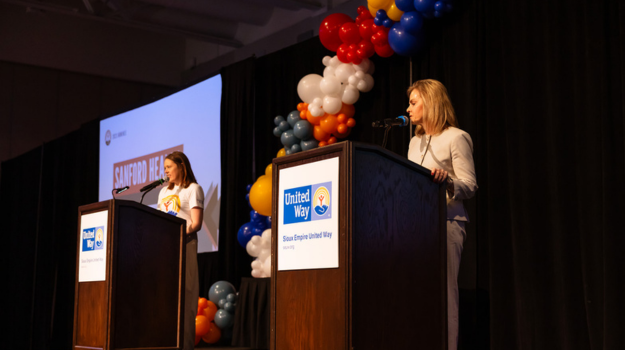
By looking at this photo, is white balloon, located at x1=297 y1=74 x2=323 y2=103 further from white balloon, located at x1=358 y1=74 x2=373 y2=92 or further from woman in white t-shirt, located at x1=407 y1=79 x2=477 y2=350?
woman in white t-shirt, located at x1=407 y1=79 x2=477 y2=350

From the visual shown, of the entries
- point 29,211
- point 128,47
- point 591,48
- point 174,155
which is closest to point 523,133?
point 591,48

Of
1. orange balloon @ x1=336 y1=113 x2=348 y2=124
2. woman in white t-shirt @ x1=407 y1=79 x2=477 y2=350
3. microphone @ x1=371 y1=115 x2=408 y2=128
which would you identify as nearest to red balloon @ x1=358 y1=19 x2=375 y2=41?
orange balloon @ x1=336 y1=113 x2=348 y2=124

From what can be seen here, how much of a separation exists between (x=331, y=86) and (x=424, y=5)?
979 mm

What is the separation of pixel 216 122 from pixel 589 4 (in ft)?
11.7

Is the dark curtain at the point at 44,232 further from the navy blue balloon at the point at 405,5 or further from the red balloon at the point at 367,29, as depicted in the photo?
the navy blue balloon at the point at 405,5

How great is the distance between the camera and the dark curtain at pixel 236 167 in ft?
19.6

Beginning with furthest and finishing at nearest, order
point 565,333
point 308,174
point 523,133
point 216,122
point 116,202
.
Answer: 1. point 216,122
2. point 523,133
3. point 565,333
4. point 116,202
5. point 308,174

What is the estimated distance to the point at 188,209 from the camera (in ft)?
12.9

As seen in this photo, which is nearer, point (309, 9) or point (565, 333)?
point (565, 333)

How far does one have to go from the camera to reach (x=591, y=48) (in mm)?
3588

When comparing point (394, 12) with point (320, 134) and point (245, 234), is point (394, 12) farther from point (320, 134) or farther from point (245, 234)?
point (245, 234)

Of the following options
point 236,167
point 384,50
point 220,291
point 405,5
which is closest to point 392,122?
point 405,5

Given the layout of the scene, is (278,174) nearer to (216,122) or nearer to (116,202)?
(116,202)

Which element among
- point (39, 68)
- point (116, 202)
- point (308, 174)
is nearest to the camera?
point (308, 174)
